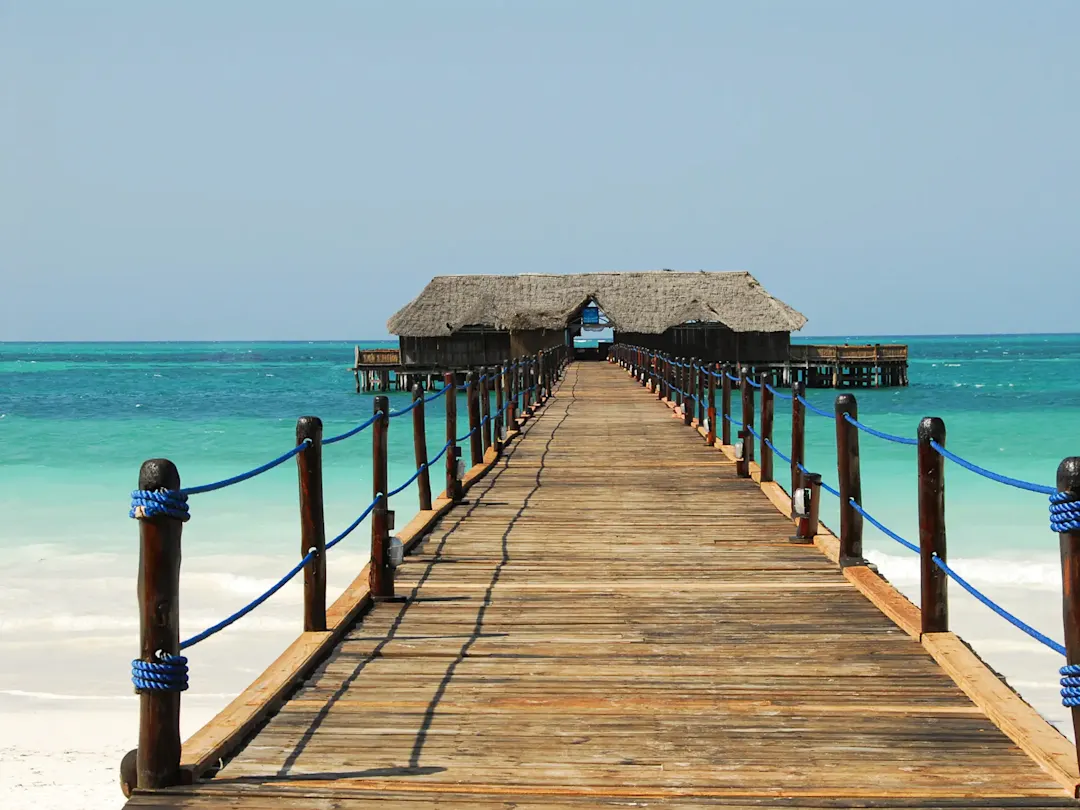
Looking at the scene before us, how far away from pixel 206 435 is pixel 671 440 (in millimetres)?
34791

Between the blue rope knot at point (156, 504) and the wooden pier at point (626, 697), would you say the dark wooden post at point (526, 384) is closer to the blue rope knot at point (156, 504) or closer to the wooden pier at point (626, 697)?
the wooden pier at point (626, 697)

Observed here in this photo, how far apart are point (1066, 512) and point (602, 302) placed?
59.1 m

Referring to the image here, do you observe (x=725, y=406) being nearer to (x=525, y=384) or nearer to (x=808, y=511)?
(x=525, y=384)

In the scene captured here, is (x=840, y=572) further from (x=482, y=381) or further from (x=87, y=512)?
(x=87, y=512)

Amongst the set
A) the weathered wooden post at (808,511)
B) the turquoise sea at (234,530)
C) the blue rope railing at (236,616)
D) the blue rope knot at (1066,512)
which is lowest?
the turquoise sea at (234,530)

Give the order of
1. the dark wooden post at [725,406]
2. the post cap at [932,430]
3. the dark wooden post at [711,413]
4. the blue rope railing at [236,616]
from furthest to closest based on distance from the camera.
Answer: the dark wooden post at [711,413], the dark wooden post at [725,406], the post cap at [932,430], the blue rope railing at [236,616]

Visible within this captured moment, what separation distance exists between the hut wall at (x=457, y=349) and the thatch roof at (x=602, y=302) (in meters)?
0.66

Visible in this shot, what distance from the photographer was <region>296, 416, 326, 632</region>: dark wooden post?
5.82 m

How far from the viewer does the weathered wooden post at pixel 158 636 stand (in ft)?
12.7

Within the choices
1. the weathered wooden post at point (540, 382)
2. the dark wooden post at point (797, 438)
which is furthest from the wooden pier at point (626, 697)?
the weathered wooden post at point (540, 382)

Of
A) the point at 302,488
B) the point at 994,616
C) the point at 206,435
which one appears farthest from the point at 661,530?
the point at 206,435

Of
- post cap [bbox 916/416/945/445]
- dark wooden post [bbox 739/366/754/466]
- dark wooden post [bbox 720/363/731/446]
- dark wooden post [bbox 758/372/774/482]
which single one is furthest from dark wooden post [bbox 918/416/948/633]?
dark wooden post [bbox 720/363/731/446]

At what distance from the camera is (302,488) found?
5914 millimetres

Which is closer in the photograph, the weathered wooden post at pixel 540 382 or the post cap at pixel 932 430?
the post cap at pixel 932 430
